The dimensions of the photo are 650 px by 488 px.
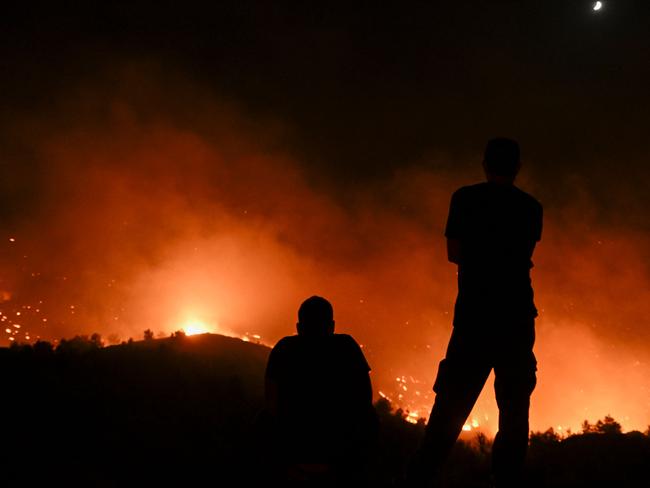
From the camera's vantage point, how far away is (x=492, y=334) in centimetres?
302

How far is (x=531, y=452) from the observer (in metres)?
7.20

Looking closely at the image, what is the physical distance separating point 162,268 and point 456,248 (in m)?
48.5

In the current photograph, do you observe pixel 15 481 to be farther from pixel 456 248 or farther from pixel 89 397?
pixel 456 248

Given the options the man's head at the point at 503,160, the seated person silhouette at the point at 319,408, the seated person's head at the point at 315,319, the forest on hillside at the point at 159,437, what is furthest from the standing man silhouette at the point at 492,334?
the forest on hillside at the point at 159,437

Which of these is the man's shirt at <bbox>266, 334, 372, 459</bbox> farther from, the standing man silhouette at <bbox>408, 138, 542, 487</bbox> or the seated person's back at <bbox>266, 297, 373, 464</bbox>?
the standing man silhouette at <bbox>408, 138, 542, 487</bbox>

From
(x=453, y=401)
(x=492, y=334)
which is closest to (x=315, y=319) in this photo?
(x=453, y=401)

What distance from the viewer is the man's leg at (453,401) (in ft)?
9.97

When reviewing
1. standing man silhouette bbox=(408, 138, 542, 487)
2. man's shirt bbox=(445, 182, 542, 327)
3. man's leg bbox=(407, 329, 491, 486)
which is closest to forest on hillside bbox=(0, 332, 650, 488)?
man's leg bbox=(407, 329, 491, 486)

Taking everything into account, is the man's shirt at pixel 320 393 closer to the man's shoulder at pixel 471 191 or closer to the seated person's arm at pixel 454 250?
the seated person's arm at pixel 454 250

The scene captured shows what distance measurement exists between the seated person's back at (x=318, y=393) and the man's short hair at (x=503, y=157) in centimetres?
162

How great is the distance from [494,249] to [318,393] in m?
1.57

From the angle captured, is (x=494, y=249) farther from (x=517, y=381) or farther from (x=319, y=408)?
(x=319, y=408)

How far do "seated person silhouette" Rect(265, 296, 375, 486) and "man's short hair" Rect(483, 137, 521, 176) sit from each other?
1.67 meters

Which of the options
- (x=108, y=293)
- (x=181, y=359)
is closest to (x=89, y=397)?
(x=181, y=359)
